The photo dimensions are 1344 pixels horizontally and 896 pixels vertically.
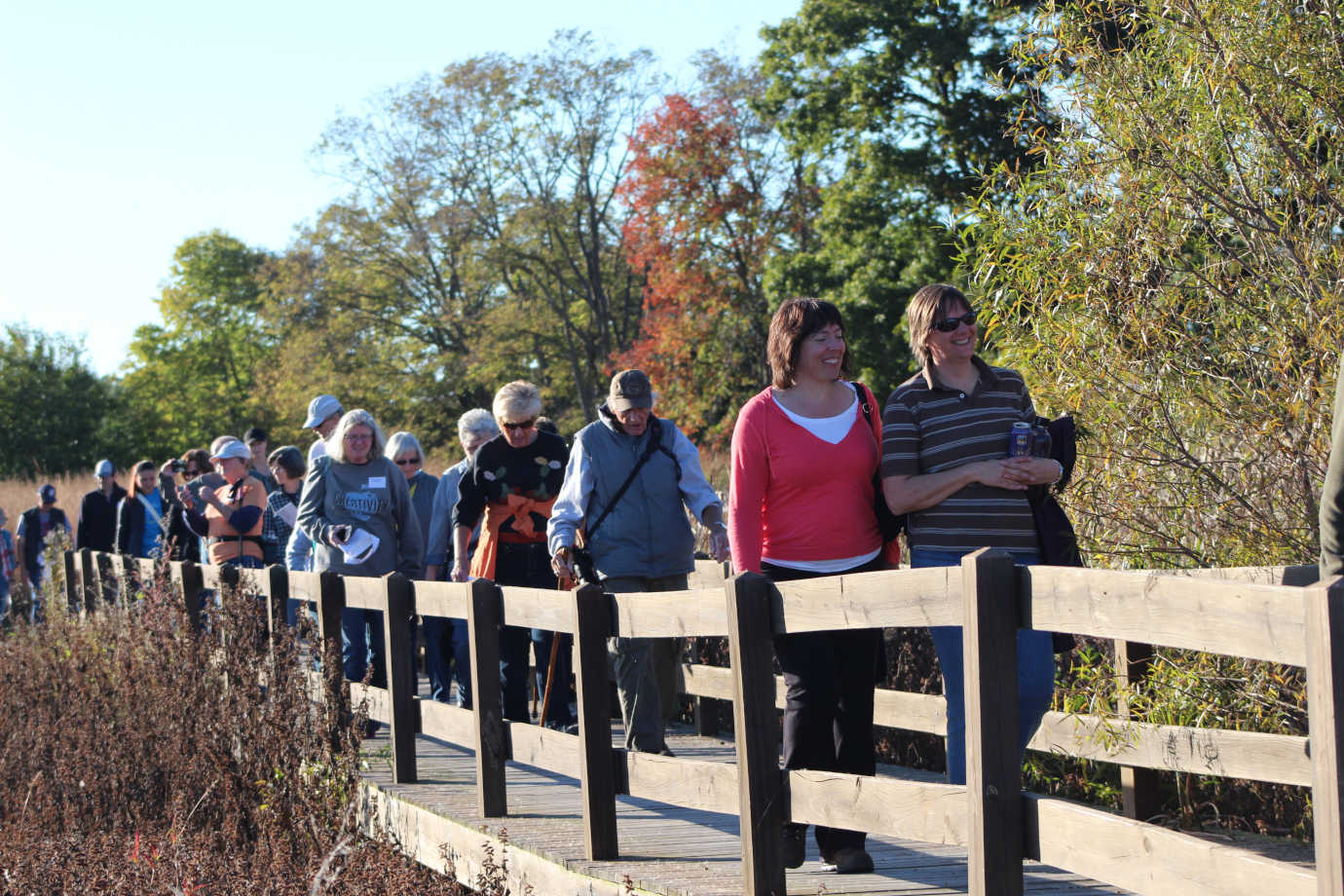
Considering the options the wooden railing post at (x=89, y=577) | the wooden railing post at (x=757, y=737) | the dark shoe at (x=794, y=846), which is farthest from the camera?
the wooden railing post at (x=89, y=577)

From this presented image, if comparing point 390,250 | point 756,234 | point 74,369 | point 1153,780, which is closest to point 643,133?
point 756,234

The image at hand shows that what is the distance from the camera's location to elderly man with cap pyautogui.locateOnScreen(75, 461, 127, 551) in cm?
1684

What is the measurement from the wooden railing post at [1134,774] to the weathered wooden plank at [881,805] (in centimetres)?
156

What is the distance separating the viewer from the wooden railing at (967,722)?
9.35 feet

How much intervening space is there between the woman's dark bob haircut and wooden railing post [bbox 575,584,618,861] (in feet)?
3.63

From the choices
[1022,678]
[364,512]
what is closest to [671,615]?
[1022,678]

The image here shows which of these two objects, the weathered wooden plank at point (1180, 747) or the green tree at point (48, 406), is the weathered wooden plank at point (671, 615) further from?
the green tree at point (48, 406)

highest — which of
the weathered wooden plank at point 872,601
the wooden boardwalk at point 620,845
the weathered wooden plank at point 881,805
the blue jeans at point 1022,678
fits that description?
the weathered wooden plank at point 872,601

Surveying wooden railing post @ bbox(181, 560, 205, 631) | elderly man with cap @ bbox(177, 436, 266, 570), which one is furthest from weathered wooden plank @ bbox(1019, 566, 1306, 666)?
elderly man with cap @ bbox(177, 436, 266, 570)

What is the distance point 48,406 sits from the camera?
167 feet

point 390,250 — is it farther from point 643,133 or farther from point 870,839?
point 870,839

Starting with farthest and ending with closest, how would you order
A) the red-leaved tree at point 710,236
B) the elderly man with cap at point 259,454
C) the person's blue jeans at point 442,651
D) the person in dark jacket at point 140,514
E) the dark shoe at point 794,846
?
1. the red-leaved tree at point 710,236
2. the person in dark jacket at point 140,514
3. the elderly man with cap at point 259,454
4. the person's blue jeans at point 442,651
5. the dark shoe at point 794,846

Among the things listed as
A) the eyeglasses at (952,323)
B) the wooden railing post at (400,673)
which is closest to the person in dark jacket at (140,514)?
the wooden railing post at (400,673)

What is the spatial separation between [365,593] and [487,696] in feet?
5.07
